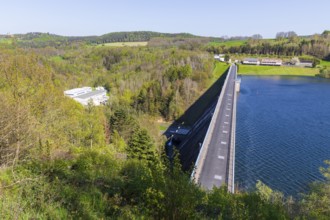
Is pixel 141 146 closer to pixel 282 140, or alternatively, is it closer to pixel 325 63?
pixel 282 140

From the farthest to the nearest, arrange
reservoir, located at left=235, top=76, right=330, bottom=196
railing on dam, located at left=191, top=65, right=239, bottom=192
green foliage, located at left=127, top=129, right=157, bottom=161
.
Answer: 1. reservoir, located at left=235, top=76, right=330, bottom=196
2. green foliage, located at left=127, top=129, right=157, bottom=161
3. railing on dam, located at left=191, top=65, right=239, bottom=192

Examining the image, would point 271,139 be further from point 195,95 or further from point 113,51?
point 113,51

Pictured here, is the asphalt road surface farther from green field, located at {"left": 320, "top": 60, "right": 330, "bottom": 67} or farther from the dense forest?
green field, located at {"left": 320, "top": 60, "right": 330, "bottom": 67}

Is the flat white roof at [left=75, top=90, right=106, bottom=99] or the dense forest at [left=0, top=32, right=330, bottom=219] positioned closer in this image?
the dense forest at [left=0, top=32, right=330, bottom=219]

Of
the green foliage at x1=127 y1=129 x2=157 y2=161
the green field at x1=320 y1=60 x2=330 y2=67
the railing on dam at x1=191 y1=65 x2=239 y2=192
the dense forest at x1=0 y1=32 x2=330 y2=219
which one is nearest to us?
the dense forest at x1=0 y1=32 x2=330 y2=219

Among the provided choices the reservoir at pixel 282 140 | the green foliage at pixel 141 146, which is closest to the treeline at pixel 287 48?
the reservoir at pixel 282 140

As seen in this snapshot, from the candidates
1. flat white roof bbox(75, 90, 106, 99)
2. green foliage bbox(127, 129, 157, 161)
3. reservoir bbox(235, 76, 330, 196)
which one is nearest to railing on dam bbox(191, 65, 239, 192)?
reservoir bbox(235, 76, 330, 196)

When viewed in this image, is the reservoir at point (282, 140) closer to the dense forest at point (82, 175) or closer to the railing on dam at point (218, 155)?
the railing on dam at point (218, 155)

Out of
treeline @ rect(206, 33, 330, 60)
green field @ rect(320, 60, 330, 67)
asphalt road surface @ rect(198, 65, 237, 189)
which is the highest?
treeline @ rect(206, 33, 330, 60)
